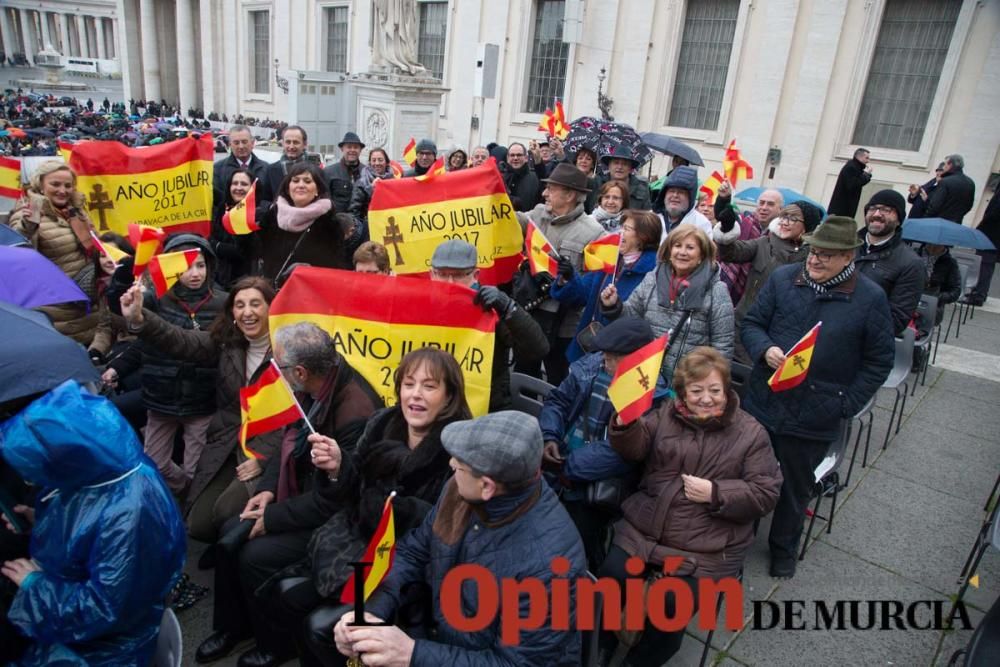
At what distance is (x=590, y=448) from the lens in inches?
126

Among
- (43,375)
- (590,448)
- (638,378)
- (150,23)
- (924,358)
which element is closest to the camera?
(43,375)

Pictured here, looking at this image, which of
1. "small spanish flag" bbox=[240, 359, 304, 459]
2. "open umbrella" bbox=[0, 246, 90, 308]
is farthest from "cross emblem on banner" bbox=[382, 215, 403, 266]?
"small spanish flag" bbox=[240, 359, 304, 459]

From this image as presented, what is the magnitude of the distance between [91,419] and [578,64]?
19243 millimetres

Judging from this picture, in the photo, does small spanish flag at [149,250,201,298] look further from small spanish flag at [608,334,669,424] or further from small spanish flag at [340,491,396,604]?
small spanish flag at [608,334,669,424]

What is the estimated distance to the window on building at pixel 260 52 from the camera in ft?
104

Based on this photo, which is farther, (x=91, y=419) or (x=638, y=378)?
(x=638, y=378)

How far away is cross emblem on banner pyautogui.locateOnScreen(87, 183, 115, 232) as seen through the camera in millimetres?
5520

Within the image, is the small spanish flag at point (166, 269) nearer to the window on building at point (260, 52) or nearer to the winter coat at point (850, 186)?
the winter coat at point (850, 186)

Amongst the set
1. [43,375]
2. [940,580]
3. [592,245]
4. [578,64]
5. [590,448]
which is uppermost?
[578,64]

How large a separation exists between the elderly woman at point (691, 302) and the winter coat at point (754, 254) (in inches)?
45.3

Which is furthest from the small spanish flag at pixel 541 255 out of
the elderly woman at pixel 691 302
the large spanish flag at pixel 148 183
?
the large spanish flag at pixel 148 183

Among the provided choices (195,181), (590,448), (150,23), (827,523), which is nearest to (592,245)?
(590,448)

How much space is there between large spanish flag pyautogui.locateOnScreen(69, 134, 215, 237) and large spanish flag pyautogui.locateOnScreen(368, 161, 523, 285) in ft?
6.27

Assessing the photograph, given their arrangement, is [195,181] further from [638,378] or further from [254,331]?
[638,378]
